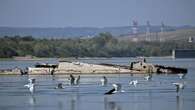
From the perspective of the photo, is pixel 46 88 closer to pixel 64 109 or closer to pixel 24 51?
pixel 64 109

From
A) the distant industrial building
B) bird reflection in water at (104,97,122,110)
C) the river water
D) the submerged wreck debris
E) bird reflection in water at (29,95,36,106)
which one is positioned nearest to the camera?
bird reflection in water at (104,97,122,110)

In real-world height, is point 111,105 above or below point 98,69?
below

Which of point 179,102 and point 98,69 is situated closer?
point 179,102

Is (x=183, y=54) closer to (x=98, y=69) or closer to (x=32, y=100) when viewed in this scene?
(x=98, y=69)

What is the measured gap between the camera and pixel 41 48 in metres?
172

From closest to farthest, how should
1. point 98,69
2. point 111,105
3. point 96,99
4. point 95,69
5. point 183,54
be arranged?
point 111,105
point 96,99
point 98,69
point 95,69
point 183,54

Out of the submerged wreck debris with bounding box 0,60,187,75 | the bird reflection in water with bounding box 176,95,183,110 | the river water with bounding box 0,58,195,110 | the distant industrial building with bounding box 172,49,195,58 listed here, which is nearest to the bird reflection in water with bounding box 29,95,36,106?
the river water with bounding box 0,58,195,110

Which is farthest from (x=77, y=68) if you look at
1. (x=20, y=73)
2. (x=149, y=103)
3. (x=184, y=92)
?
(x=149, y=103)

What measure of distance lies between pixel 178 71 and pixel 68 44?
12170cm

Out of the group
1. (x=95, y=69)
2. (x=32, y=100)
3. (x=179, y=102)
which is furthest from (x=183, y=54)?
(x=179, y=102)

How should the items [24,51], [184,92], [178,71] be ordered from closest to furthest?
[184,92] < [178,71] < [24,51]

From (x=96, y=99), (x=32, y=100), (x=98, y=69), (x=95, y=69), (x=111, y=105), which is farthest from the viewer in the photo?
→ (x=95, y=69)

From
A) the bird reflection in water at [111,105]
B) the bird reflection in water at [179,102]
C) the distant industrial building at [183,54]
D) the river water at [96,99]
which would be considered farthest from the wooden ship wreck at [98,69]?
the distant industrial building at [183,54]

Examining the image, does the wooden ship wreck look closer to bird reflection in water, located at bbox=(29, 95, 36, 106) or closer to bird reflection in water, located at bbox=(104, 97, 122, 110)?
bird reflection in water, located at bbox=(29, 95, 36, 106)
